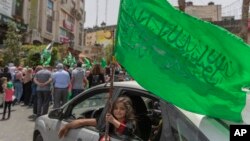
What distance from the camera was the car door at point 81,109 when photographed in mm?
5121

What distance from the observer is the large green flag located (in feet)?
11.6

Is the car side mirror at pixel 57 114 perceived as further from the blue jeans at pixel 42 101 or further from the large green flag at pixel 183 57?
the blue jeans at pixel 42 101

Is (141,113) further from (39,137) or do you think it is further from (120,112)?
(39,137)

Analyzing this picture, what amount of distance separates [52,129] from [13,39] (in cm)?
2876

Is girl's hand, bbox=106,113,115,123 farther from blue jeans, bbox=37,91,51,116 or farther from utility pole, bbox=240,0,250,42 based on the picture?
utility pole, bbox=240,0,250,42

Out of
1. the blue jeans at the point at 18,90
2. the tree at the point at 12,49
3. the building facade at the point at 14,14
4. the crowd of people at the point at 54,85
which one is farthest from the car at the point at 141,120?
the building facade at the point at 14,14

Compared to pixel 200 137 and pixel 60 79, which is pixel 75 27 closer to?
pixel 60 79

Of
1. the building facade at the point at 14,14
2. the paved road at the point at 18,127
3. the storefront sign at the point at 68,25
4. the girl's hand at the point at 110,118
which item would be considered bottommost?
the paved road at the point at 18,127

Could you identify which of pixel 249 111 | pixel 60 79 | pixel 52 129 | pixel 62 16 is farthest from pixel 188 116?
pixel 62 16

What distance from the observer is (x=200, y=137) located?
3.51 metres

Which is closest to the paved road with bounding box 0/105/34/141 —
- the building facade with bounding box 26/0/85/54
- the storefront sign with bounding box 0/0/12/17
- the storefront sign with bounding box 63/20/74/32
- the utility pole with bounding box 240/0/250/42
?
the utility pole with bounding box 240/0/250/42

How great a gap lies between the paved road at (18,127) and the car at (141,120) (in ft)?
10.5

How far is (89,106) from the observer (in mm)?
5848

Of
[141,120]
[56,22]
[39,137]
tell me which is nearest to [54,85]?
[39,137]
